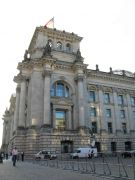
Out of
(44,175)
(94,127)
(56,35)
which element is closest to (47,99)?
(94,127)

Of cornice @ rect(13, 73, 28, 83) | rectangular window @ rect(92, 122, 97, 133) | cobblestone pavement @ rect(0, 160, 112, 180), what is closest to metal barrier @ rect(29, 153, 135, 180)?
cobblestone pavement @ rect(0, 160, 112, 180)

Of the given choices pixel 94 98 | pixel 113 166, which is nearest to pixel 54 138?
pixel 94 98

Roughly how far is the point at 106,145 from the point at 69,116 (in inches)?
432

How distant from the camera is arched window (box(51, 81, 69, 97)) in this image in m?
51.5

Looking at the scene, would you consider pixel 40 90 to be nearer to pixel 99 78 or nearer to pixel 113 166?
pixel 99 78

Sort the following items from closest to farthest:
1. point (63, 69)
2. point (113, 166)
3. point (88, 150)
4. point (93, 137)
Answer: point (113, 166), point (88, 150), point (93, 137), point (63, 69)

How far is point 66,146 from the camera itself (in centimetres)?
4753

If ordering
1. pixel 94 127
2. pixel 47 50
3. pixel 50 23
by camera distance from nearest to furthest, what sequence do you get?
pixel 47 50
pixel 94 127
pixel 50 23

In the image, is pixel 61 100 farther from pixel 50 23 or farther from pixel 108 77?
pixel 50 23

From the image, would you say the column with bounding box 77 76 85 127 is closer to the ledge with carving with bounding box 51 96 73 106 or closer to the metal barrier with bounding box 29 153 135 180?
the ledge with carving with bounding box 51 96 73 106

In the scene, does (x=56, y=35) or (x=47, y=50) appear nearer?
(x=47, y=50)

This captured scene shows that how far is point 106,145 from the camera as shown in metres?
52.2

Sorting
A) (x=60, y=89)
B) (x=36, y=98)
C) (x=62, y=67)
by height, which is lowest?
(x=36, y=98)

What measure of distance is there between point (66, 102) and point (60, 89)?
3.63 meters
